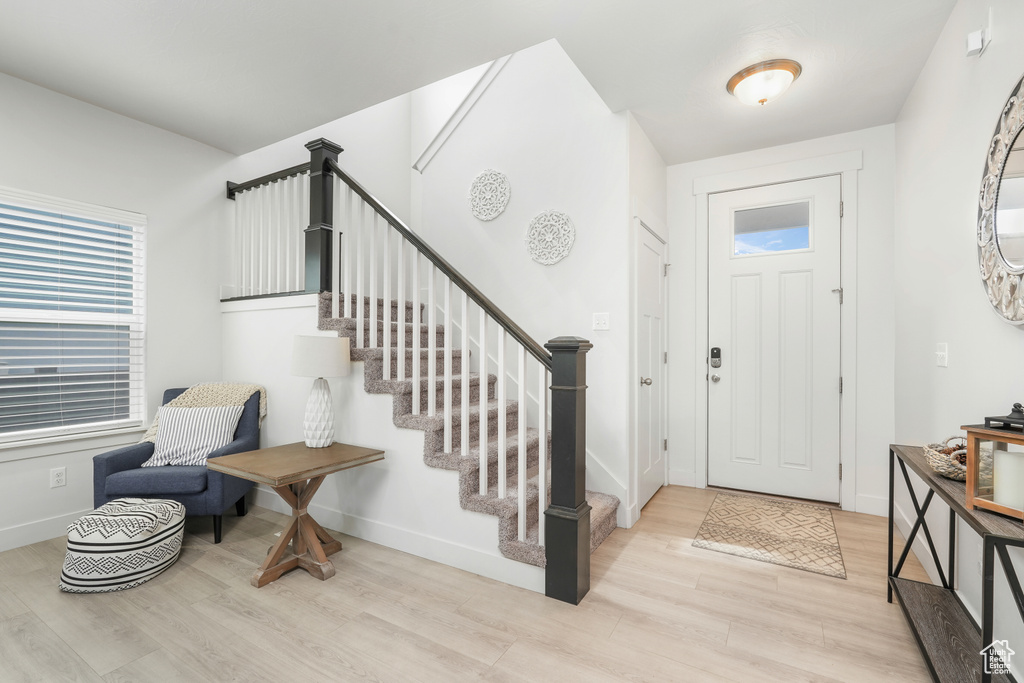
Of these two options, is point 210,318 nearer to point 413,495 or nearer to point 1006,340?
point 413,495

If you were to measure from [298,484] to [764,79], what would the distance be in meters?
3.27

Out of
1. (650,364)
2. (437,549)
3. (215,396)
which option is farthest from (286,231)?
(650,364)

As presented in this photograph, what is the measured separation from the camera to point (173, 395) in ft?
10.5

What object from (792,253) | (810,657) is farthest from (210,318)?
(792,253)

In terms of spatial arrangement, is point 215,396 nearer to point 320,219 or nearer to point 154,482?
point 154,482

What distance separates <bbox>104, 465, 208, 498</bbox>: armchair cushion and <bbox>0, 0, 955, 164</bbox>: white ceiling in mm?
2235

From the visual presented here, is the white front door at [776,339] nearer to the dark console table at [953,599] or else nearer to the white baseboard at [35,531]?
the dark console table at [953,599]

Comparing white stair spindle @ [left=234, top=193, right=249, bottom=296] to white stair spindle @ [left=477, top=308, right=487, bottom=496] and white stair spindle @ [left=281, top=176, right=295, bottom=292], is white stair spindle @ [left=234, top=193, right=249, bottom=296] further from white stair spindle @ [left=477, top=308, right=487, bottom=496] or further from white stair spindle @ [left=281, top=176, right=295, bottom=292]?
white stair spindle @ [left=477, top=308, right=487, bottom=496]

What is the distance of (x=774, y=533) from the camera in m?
2.84

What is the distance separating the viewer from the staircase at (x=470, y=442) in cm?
228

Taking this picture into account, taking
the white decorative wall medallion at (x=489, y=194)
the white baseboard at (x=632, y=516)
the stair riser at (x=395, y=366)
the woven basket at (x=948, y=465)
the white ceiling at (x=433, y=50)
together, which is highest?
the white ceiling at (x=433, y=50)

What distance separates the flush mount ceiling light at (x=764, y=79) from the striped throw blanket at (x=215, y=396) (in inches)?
140

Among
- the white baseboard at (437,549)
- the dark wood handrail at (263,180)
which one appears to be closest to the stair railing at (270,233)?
the dark wood handrail at (263,180)

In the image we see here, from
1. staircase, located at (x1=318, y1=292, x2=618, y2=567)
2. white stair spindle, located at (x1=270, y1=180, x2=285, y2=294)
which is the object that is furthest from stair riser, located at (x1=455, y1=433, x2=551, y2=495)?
white stair spindle, located at (x1=270, y1=180, x2=285, y2=294)
